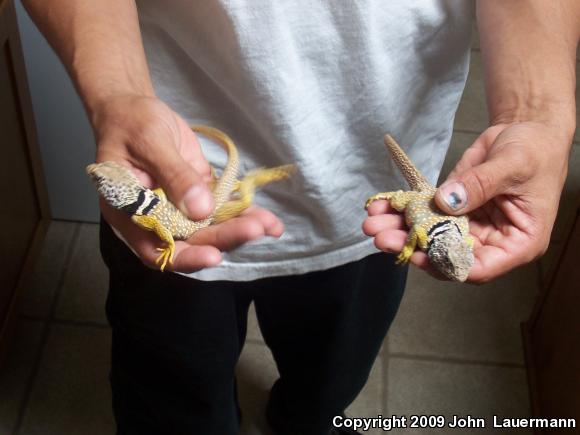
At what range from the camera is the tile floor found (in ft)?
5.58

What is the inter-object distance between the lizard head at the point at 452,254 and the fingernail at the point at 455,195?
1.7 inches

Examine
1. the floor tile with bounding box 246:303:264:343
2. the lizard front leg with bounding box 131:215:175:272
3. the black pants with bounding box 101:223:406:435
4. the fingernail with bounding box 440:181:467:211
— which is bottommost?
the floor tile with bounding box 246:303:264:343

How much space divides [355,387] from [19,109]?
976 millimetres

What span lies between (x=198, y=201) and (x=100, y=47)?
231 mm

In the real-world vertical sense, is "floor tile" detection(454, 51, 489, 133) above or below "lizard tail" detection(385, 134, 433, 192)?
below

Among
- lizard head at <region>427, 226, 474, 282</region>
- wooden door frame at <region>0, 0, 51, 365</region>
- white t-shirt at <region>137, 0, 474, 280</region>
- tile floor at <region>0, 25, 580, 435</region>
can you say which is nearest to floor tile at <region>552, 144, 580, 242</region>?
tile floor at <region>0, 25, 580, 435</region>

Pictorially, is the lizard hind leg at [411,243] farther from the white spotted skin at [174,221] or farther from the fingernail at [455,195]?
the white spotted skin at [174,221]

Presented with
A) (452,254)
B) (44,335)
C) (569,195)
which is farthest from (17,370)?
(569,195)

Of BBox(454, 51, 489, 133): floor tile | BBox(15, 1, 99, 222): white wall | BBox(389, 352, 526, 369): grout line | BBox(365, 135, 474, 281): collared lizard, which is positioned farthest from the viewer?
BBox(454, 51, 489, 133): floor tile

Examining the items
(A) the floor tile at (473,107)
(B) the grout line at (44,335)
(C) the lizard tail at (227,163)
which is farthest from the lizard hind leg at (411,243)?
(A) the floor tile at (473,107)

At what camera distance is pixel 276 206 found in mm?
958

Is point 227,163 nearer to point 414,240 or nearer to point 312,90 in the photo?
point 312,90

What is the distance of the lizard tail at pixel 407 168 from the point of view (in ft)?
3.03

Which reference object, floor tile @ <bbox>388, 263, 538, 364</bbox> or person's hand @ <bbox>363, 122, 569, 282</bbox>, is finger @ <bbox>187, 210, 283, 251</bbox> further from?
floor tile @ <bbox>388, 263, 538, 364</bbox>
